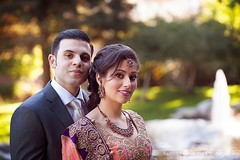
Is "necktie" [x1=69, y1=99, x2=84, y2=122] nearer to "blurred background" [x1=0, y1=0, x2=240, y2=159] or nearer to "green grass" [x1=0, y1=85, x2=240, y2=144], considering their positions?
"blurred background" [x1=0, y1=0, x2=240, y2=159]

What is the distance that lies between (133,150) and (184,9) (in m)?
21.9

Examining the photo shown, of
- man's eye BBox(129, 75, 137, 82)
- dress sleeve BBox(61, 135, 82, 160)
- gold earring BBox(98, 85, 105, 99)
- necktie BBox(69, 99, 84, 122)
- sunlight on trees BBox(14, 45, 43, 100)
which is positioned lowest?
sunlight on trees BBox(14, 45, 43, 100)

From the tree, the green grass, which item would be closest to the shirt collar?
the green grass

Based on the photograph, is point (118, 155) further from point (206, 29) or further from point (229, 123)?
point (206, 29)

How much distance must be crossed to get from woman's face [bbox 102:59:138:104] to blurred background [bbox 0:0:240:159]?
7.68m

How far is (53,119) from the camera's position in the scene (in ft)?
6.92

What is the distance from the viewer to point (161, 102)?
1538cm

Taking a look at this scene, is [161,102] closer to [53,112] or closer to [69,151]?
[53,112]

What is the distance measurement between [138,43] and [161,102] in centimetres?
239

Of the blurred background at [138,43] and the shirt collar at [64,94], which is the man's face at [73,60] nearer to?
the shirt collar at [64,94]

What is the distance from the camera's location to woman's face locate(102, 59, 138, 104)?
70.9 inches

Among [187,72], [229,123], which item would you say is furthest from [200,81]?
[229,123]

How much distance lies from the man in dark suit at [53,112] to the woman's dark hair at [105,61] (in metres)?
0.18

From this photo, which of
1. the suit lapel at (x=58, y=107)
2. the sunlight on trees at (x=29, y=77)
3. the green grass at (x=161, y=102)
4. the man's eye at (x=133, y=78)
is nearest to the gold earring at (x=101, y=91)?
the man's eye at (x=133, y=78)
